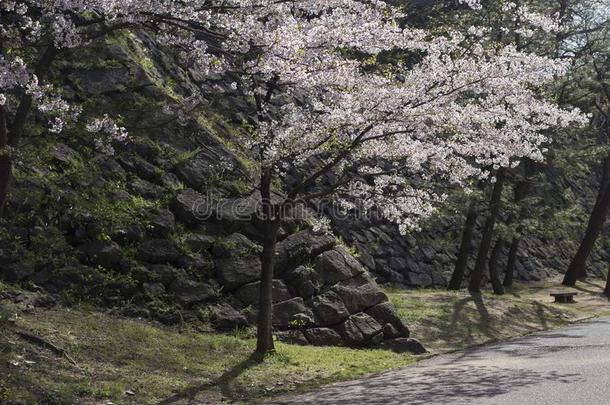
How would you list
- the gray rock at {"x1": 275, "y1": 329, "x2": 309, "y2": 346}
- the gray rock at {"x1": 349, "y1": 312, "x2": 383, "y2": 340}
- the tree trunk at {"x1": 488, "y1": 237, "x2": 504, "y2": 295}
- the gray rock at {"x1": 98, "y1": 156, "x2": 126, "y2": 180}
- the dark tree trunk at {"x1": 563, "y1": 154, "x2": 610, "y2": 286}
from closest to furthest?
1. the gray rock at {"x1": 275, "y1": 329, "x2": 309, "y2": 346}
2. the gray rock at {"x1": 349, "y1": 312, "x2": 383, "y2": 340}
3. the gray rock at {"x1": 98, "y1": 156, "x2": 126, "y2": 180}
4. the tree trunk at {"x1": 488, "y1": 237, "x2": 504, "y2": 295}
5. the dark tree trunk at {"x1": 563, "y1": 154, "x2": 610, "y2": 286}

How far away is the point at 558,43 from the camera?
85.1 feet

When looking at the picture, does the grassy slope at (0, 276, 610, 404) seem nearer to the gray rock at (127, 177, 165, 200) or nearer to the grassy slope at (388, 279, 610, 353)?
the grassy slope at (388, 279, 610, 353)

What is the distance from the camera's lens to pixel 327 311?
1549 cm

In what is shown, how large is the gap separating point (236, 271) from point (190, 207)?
2.07 metres

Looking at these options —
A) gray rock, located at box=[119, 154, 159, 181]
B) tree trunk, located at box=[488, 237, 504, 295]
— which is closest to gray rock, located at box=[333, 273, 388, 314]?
gray rock, located at box=[119, 154, 159, 181]

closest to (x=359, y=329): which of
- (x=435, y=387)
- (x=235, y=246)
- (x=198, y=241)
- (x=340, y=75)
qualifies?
(x=235, y=246)

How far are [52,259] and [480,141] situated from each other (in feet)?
30.4

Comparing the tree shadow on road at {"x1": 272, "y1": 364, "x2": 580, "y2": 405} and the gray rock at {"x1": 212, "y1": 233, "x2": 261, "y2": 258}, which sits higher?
the gray rock at {"x1": 212, "y1": 233, "x2": 261, "y2": 258}

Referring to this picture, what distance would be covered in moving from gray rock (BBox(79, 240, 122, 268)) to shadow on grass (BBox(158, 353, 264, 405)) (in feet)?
12.4

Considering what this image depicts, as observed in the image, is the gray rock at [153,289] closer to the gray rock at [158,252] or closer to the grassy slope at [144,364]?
the gray rock at [158,252]

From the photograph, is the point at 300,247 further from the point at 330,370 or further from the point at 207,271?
the point at 330,370

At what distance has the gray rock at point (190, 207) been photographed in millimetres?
15906

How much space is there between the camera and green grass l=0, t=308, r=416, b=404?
9.12 m

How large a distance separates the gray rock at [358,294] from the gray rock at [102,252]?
17.5 feet
